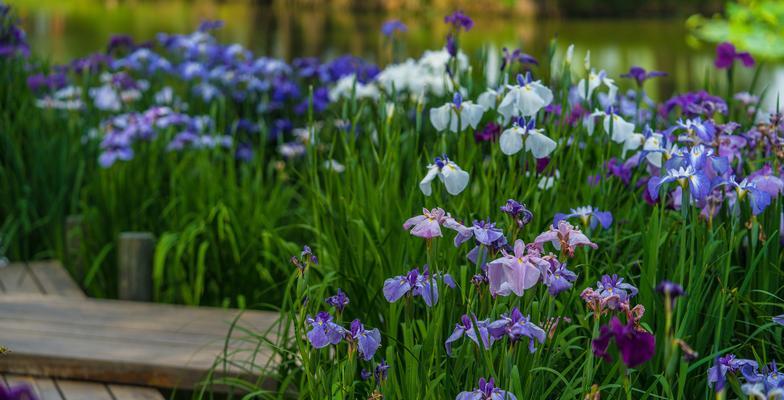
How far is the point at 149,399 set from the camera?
294 cm

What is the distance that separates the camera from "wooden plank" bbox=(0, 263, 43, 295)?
3.93m

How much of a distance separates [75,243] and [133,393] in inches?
53.7

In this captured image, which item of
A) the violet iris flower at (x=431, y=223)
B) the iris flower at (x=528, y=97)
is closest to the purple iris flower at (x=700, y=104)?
the iris flower at (x=528, y=97)

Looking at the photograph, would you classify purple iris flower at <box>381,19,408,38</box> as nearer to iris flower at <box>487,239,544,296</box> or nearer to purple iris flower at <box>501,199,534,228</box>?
purple iris flower at <box>501,199,534,228</box>

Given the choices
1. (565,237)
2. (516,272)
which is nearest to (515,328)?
(516,272)

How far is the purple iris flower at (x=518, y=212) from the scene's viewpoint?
192 cm

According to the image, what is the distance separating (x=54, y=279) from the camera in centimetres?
405

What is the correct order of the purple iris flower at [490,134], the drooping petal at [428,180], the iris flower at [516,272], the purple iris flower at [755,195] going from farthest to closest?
the purple iris flower at [490,134] < the purple iris flower at [755,195] < the drooping petal at [428,180] < the iris flower at [516,272]

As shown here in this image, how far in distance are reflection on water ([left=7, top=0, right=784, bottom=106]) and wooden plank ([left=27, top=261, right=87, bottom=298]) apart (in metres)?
8.58

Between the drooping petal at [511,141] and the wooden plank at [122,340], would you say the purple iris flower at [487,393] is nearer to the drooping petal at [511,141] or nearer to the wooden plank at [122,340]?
the drooping petal at [511,141]

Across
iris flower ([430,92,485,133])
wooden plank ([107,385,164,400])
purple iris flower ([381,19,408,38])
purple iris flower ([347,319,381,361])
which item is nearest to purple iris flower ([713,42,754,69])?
iris flower ([430,92,485,133])

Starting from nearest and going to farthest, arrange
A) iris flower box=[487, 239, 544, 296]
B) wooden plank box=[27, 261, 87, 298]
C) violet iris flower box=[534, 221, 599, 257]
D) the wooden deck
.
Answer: iris flower box=[487, 239, 544, 296] < violet iris flower box=[534, 221, 599, 257] < the wooden deck < wooden plank box=[27, 261, 87, 298]

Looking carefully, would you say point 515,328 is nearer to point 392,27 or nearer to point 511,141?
point 511,141

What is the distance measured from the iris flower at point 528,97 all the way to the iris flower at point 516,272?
2.37ft
